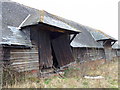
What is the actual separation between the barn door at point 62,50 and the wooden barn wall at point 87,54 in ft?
6.83

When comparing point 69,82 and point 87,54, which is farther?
point 87,54

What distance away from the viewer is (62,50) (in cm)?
949

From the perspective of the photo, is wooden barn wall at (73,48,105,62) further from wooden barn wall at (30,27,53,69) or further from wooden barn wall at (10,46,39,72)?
wooden barn wall at (10,46,39,72)

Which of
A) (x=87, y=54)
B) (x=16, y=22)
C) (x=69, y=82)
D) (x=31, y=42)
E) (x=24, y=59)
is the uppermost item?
(x=16, y=22)

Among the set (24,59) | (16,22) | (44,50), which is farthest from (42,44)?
(16,22)

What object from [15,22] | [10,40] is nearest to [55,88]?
[10,40]

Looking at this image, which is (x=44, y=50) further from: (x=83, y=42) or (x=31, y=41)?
(x=83, y=42)

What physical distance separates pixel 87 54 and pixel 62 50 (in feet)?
18.3

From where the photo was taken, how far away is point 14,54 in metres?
6.58

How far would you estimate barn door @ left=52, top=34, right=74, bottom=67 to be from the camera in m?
9.12

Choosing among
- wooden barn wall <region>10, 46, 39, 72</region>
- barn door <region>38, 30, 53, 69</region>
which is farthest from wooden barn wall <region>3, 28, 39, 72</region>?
barn door <region>38, 30, 53, 69</region>

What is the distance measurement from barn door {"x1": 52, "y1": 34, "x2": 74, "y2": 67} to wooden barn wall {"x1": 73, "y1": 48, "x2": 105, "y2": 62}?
6.83ft

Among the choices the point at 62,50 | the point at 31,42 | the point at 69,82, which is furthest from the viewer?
the point at 62,50

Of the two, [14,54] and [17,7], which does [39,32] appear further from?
[17,7]
